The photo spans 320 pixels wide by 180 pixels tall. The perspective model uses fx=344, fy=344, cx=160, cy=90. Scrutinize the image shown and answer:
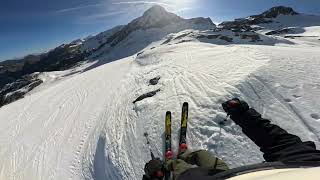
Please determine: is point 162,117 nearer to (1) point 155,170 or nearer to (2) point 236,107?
(2) point 236,107

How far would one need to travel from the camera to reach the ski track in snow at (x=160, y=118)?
11.7 m

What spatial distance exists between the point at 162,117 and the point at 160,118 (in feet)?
0.30

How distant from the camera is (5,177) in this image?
15305mm

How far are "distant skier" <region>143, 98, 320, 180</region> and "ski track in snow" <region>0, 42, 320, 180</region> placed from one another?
5.27 meters

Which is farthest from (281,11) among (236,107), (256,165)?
(256,165)

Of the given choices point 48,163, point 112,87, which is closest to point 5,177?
point 48,163

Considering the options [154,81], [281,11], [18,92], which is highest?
[154,81]

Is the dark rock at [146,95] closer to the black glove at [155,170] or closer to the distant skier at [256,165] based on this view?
the distant skier at [256,165]

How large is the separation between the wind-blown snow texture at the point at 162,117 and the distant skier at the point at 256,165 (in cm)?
531

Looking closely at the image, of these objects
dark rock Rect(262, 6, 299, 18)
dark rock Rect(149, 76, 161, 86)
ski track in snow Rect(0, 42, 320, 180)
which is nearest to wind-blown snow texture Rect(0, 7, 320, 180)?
ski track in snow Rect(0, 42, 320, 180)

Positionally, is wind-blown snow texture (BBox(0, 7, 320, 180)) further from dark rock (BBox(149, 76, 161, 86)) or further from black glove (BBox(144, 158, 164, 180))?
black glove (BBox(144, 158, 164, 180))

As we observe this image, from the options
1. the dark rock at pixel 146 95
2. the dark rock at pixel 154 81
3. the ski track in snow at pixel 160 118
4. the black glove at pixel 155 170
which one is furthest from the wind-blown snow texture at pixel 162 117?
the black glove at pixel 155 170

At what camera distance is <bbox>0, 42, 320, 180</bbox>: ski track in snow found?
1173 centimetres

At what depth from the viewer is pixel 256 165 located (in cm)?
353
